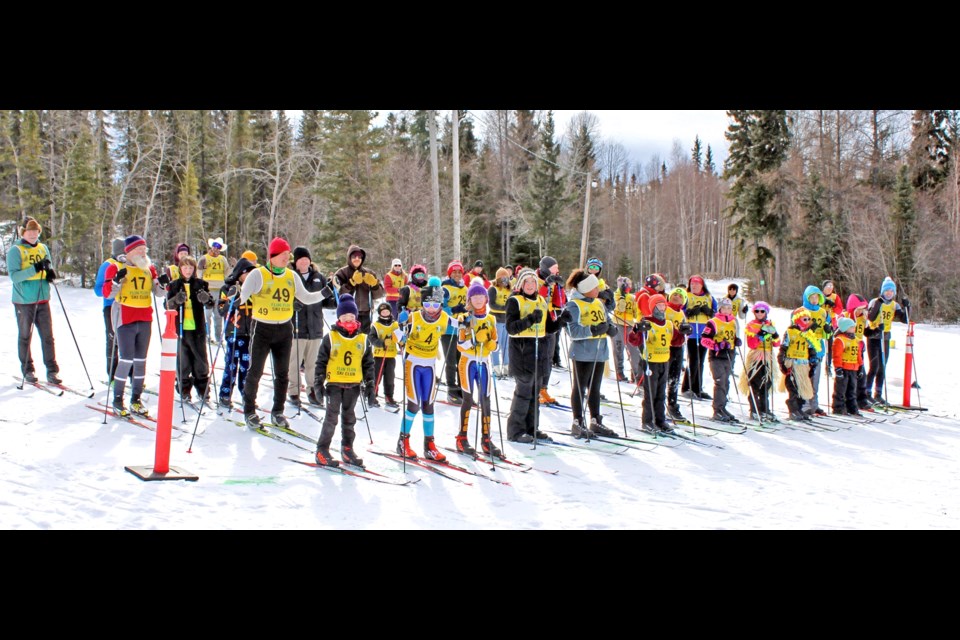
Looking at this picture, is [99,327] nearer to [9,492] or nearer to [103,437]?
[103,437]

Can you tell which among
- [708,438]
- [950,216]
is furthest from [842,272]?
[708,438]

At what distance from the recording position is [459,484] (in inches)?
228

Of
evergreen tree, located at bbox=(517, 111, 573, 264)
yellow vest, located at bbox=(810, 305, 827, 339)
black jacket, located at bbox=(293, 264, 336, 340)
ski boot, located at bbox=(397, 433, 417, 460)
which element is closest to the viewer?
ski boot, located at bbox=(397, 433, 417, 460)

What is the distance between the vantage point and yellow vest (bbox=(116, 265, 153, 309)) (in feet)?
23.8

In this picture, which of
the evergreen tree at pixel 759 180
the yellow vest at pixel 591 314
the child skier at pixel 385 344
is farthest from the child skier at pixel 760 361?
the evergreen tree at pixel 759 180

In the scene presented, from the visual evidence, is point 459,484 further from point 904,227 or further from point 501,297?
point 904,227

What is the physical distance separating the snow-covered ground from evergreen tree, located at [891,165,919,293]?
75.2ft

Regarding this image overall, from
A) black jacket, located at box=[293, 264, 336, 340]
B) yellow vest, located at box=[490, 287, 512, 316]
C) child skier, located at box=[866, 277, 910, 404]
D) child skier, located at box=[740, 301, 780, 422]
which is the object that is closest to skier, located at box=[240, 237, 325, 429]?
black jacket, located at box=[293, 264, 336, 340]

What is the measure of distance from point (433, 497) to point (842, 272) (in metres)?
31.0

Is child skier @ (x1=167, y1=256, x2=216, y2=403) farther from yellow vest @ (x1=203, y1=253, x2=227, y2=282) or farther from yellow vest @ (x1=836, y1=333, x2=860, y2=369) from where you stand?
yellow vest @ (x1=836, y1=333, x2=860, y2=369)

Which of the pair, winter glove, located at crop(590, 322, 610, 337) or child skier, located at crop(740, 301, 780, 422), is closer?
winter glove, located at crop(590, 322, 610, 337)

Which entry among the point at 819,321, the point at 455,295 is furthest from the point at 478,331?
the point at 819,321

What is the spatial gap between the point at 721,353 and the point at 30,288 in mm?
9272

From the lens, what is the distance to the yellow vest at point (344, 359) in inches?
239
